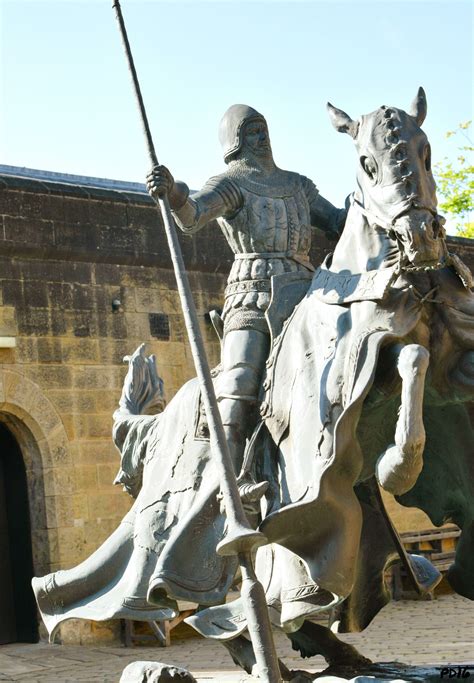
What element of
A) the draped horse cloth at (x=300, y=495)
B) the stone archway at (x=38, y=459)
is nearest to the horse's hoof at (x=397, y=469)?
the draped horse cloth at (x=300, y=495)

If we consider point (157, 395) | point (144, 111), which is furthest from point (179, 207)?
point (157, 395)

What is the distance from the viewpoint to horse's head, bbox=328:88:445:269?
16.3 feet

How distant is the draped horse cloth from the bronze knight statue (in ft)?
0.64

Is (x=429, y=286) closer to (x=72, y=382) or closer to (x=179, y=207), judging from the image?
(x=179, y=207)

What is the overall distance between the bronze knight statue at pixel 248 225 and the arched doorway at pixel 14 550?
265 inches

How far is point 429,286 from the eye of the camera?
17.3 ft

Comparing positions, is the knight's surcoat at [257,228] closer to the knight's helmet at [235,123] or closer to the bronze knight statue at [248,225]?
Answer: the bronze knight statue at [248,225]

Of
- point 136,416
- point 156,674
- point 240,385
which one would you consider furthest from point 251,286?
point 156,674

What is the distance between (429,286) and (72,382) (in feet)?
24.5

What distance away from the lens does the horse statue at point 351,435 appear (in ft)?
16.6

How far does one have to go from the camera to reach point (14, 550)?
12445 millimetres

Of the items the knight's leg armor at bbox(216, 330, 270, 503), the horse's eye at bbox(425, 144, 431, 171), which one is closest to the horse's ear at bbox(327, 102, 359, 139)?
the horse's eye at bbox(425, 144, 431, 171)

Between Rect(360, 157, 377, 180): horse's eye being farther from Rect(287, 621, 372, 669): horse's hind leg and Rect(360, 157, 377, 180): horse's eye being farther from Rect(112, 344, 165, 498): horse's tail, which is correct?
Rect(287, 621, 372, 669): horse's hind leg

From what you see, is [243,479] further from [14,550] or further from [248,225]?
[14,550]
